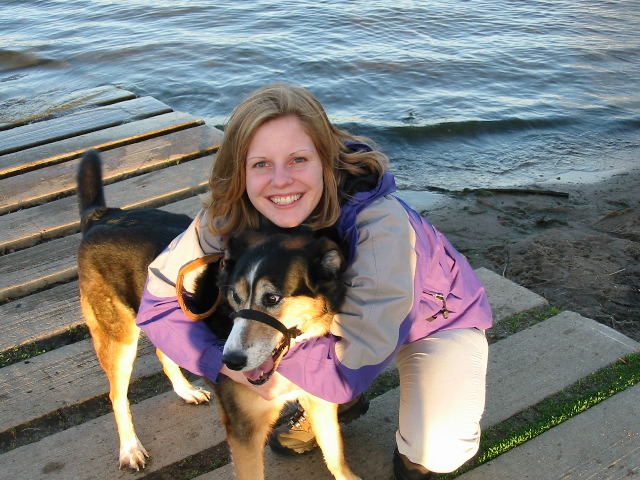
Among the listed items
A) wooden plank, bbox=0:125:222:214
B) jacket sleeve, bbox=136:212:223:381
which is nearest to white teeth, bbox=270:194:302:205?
jacket sleeve, bbox=136:212:223:381

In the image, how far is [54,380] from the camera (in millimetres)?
3367

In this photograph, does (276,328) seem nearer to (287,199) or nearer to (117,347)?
(287,199)

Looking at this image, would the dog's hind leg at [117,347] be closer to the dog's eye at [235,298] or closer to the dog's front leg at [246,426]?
the dog's front leg at [246,426]

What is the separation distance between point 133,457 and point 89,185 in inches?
59.1

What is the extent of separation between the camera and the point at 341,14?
1376 centimetres

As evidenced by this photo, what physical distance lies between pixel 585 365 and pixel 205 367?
208cm

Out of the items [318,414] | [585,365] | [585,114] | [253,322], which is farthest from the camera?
[585,114]

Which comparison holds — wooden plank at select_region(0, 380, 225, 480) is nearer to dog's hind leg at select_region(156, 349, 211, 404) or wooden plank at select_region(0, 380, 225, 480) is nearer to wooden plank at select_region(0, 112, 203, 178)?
dog's hind leg at select_region(156, 349, 211, 404)

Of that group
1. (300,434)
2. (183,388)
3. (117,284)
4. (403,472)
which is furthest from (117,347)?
(403,472)

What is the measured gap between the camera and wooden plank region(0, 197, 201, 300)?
4043 mm

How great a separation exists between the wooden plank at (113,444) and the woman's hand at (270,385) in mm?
613

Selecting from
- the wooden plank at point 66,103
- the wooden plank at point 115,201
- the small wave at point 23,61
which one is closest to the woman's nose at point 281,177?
the wooden plank at point 115,201

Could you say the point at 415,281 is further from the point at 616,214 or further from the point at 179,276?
the point at 616,214

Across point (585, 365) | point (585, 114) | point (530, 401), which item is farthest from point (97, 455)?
point (585, 114)
